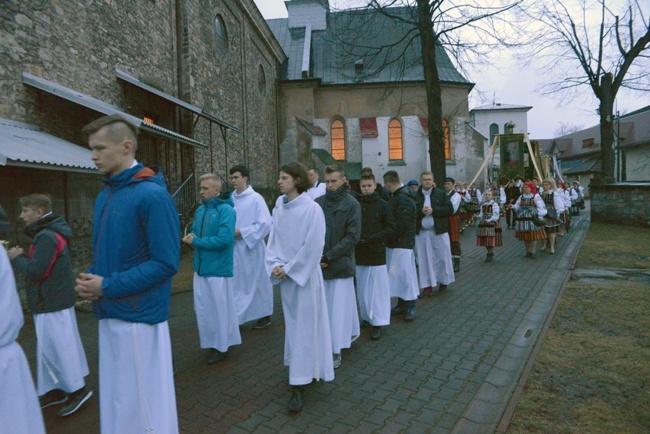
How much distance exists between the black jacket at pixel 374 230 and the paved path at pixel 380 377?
1.02 meters

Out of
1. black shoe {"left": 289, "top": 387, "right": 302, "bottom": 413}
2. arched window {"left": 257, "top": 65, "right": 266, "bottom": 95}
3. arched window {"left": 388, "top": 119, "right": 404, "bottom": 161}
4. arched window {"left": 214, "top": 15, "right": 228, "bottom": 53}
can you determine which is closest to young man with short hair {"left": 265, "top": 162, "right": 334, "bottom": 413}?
black shoe {"left": 289, "top": 387, "right": 302, "bottom": 413}

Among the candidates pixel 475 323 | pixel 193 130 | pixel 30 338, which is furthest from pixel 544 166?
pixel 30 338

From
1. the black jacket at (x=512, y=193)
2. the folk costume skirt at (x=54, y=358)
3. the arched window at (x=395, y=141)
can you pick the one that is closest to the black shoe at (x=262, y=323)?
the folk costume skirt at (x=54, y=358)

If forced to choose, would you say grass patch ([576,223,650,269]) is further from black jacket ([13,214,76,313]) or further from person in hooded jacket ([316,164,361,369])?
black jacket ([13,214,76,313])

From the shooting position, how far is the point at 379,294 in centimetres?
559

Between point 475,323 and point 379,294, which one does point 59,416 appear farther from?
point 475,323

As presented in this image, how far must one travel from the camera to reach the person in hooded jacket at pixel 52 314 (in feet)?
12.1

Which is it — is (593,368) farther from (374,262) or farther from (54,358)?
(54,358)

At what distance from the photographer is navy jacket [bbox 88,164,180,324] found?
90.8 inches

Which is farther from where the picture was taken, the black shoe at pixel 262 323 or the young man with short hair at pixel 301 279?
the black shoe at pixel 262 323

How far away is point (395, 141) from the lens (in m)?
31.7

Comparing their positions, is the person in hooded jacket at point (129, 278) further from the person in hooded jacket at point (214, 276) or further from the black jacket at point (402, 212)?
the black jacket at point (402, 212)

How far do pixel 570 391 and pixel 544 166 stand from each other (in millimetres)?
25514

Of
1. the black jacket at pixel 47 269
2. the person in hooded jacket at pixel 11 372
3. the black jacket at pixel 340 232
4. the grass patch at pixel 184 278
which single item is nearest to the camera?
the person in hooded jacket at pixel 11 372
